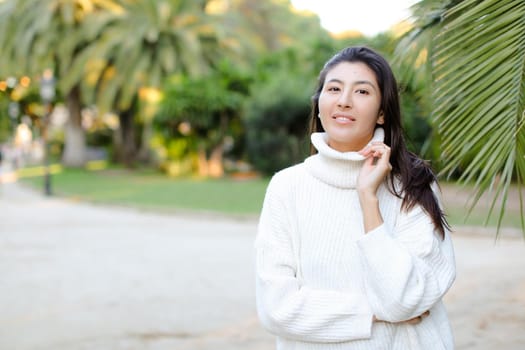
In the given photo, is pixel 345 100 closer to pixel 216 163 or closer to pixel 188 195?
pixel 188 195

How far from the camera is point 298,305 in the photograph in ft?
6.36

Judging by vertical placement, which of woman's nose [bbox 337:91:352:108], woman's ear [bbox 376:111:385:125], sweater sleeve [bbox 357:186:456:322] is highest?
woman's nose [bbox 337:91:352:108]

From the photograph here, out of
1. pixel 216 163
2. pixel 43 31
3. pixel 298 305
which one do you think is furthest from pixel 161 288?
pixel 43 31

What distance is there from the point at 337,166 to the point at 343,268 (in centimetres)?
31

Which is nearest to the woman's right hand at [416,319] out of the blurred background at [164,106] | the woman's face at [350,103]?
the woman's face at [350,103]

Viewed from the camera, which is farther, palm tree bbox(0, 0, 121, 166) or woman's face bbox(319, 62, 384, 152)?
palm tree bbox(0, 0, 121, 166)

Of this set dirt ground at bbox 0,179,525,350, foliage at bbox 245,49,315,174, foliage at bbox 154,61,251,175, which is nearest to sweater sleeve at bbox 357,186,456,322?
dirt ground at bbox 0,179,525,350

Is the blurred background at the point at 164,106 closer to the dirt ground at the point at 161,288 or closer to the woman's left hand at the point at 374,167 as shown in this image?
the dirt ground at the point at 161,288

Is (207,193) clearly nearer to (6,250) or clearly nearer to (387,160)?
(6,250)

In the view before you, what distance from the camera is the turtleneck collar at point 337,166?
1966mm

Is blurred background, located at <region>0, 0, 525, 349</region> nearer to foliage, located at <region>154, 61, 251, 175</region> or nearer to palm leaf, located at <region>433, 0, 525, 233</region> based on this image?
foliage, located at <region>154, 61, 251, 175</region>

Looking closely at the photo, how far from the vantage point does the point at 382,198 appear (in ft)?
6.64

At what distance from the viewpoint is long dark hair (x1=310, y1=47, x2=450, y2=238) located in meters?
1.96

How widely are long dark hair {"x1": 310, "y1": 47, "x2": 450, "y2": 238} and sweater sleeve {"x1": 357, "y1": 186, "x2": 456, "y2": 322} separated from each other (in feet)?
0.11
